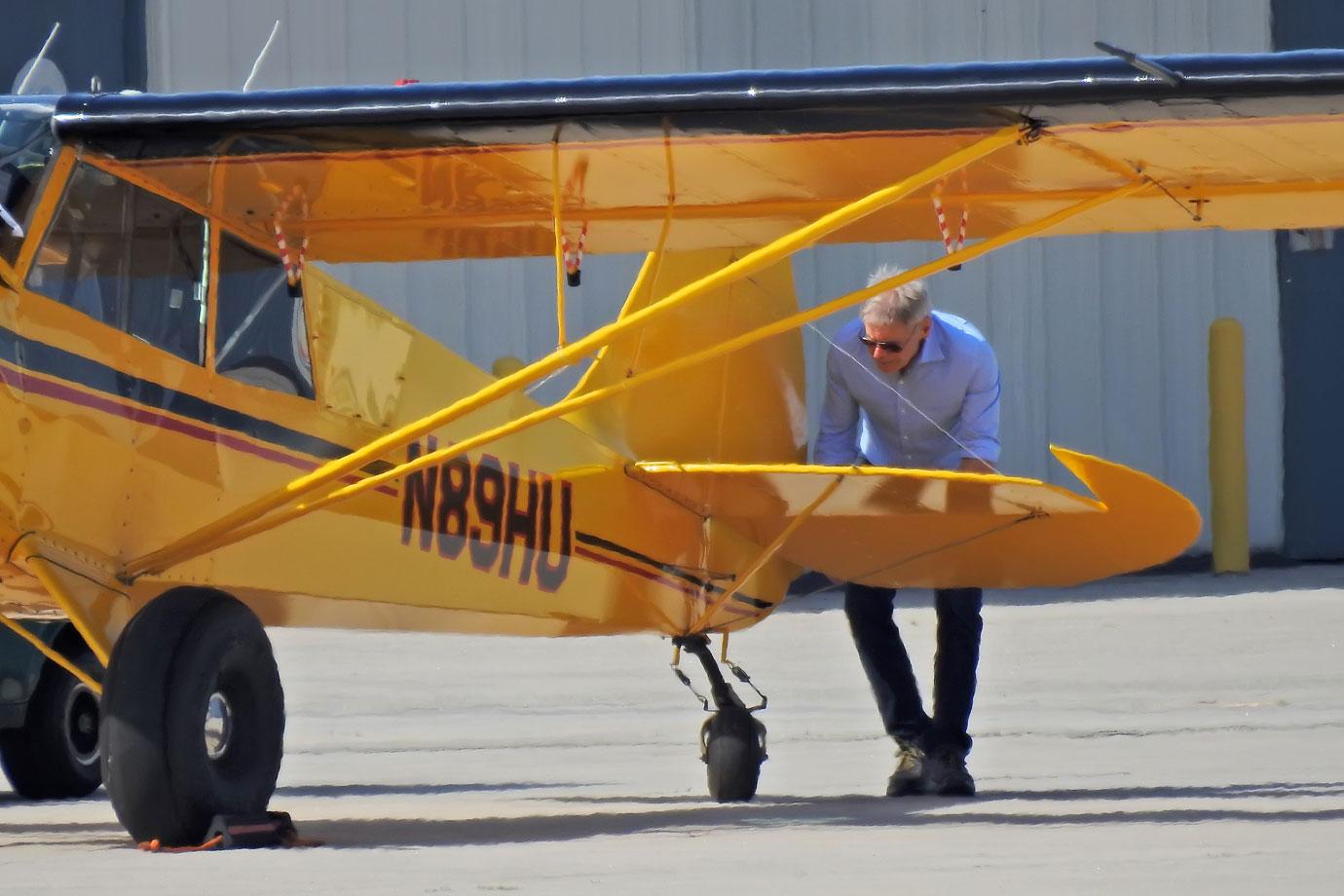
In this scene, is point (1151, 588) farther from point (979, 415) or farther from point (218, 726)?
point (218, 726)

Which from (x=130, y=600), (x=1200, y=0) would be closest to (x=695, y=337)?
(x=130, y=600)

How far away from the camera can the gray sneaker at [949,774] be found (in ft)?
23.1

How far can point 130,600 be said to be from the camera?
571 centimetres

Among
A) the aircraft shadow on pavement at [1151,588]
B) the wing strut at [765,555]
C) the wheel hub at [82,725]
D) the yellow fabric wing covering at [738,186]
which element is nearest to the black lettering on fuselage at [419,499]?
the yellow fabric wing covering at [738,186]

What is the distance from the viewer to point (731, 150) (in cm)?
619

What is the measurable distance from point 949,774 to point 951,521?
2.79 feet

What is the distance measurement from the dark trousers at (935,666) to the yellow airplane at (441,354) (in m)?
0.22

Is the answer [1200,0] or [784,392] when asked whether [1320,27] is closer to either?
[1200,0]

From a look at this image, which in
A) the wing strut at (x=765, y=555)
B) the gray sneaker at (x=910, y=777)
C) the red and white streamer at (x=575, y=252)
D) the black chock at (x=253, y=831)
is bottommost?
the gray sneaker at (x=910, y=777)

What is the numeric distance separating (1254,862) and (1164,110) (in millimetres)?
2089

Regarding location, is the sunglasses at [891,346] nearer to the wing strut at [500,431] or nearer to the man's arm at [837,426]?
the man's arm at [837,426]

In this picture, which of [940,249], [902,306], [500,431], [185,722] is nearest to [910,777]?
[902,306]

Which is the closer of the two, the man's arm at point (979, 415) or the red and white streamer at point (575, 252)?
the red and white streamer at point (575, 252)

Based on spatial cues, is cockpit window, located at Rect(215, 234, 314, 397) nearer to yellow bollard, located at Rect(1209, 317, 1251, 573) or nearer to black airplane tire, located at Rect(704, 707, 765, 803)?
black airplane tire, located at Rect(704, 707, 765, 803)
